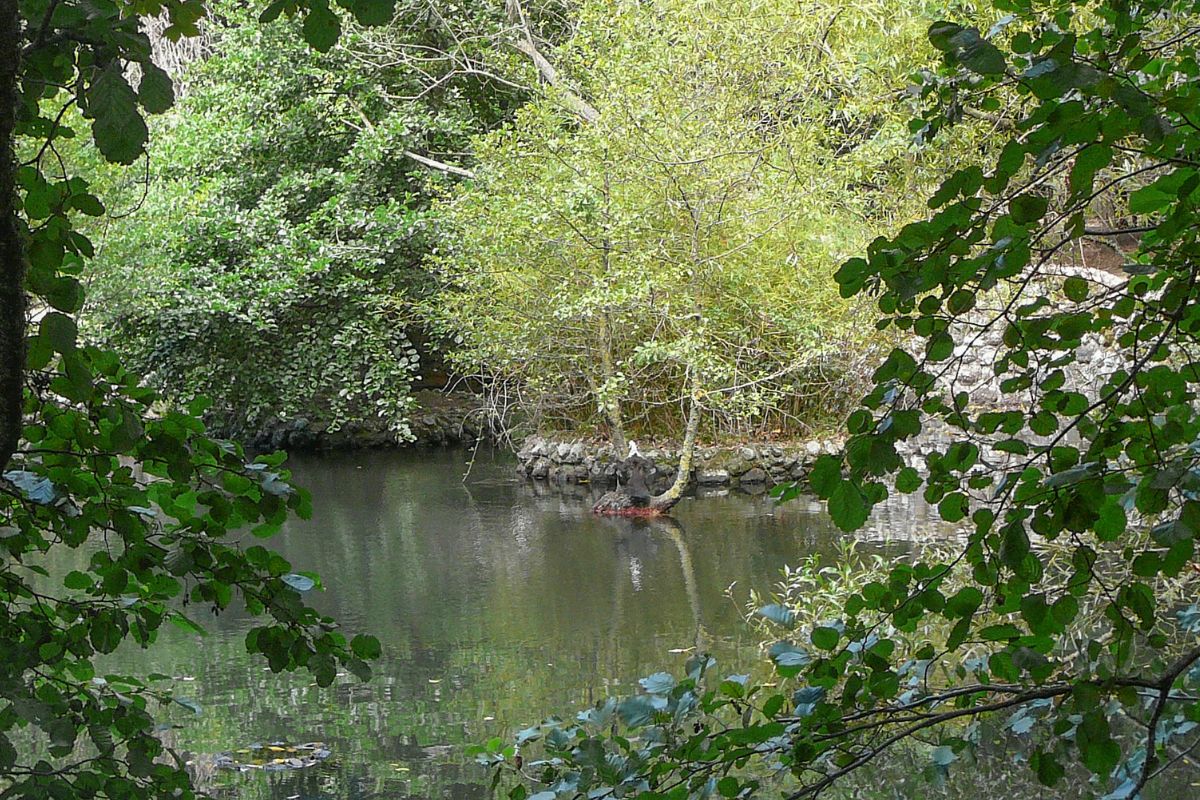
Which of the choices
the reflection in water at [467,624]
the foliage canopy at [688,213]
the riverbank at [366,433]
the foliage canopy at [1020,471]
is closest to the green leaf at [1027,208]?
the foliage canopy at [1020,471]

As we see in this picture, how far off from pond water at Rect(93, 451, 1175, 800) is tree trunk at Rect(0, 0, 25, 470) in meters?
3.18

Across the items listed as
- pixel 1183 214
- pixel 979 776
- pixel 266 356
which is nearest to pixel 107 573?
pixel 1183 214

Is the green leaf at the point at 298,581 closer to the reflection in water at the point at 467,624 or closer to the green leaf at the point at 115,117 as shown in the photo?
the green leaf at the point at 115,117

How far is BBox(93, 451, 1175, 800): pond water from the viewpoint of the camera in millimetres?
4387

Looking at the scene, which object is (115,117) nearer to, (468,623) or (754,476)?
(468,623)

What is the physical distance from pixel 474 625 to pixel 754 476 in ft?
18.1

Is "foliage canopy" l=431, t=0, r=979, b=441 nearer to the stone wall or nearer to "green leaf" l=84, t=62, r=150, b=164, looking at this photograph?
the stone wall

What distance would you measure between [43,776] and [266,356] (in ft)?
44.5

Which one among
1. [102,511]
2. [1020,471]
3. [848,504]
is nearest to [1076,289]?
[1020,471]

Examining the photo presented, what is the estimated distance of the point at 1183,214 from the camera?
103cm

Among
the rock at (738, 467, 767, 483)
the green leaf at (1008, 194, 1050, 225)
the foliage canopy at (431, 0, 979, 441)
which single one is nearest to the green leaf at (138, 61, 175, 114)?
the green leaf at (1008, 194, 1050, 225)

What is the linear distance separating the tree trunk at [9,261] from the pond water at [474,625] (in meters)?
3.18

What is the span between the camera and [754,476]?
11617 mm

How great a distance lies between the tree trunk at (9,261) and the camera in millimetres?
821
